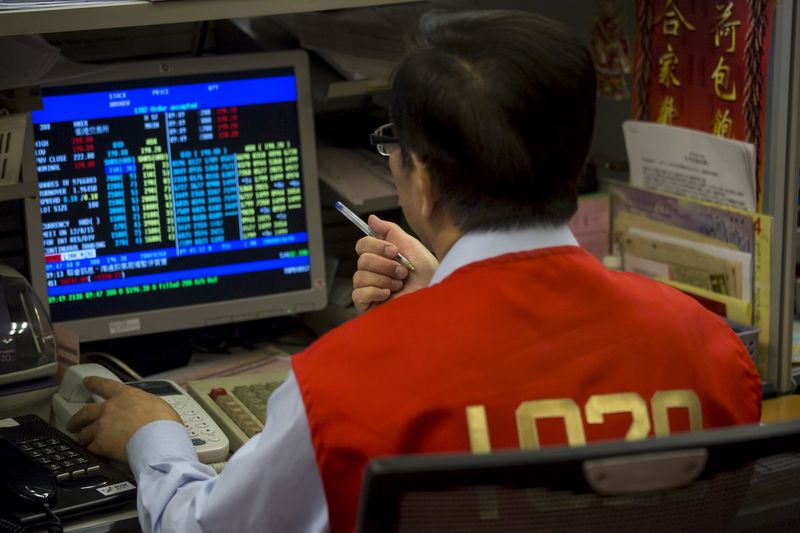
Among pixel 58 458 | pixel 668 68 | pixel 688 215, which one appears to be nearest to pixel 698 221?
pixel 688 215

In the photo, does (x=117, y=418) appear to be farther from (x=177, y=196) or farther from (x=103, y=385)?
(x=177, y=196)

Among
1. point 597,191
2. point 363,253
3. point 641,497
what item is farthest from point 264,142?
point 641,497

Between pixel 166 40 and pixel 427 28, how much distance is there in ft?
3.16

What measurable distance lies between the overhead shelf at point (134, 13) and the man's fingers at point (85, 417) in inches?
19.4

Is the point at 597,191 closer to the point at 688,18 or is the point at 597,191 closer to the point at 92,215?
the point at 688,18

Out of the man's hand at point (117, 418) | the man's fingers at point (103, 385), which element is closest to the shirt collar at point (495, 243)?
the man's hand at point (117, 418)

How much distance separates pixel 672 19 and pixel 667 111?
15 cm

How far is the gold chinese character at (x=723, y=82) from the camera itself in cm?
177

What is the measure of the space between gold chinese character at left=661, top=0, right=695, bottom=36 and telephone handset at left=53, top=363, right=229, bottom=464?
97cm

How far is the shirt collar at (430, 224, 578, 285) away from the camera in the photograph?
1.07m

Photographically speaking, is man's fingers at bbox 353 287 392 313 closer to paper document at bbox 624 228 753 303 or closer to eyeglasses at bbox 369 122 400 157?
eyeglasses at bbox 369 122 400 157

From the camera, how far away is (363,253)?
56.7 inches

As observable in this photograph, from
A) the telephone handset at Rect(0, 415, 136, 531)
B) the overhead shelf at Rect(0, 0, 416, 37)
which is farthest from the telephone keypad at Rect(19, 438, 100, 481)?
the overhead shelf at Rect(0, 0, 416, 37)

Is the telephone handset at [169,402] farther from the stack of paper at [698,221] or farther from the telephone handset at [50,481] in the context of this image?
the stack of paper at [698,221]
